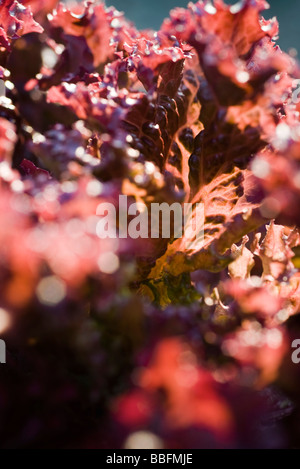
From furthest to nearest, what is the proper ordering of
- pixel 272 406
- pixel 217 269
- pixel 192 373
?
pixel 217 269 < pixel 272 406 < pixel 192 373

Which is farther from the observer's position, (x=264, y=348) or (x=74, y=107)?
(x=74, y=107)

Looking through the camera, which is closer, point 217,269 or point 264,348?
point 264,348

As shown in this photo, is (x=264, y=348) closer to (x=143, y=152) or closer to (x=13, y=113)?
(x=143, y=152)

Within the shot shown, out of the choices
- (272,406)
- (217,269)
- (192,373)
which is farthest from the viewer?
(217,269)

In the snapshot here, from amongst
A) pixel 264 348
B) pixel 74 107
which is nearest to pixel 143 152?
pixel 74 107

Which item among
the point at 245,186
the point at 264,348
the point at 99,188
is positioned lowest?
the point at 264,348

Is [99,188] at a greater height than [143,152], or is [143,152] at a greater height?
[143,152]

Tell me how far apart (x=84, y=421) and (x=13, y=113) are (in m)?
0.49

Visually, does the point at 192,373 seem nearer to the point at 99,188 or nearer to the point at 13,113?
the point at 99,188

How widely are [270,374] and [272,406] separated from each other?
14cm
